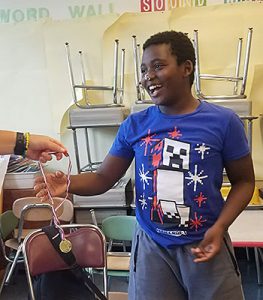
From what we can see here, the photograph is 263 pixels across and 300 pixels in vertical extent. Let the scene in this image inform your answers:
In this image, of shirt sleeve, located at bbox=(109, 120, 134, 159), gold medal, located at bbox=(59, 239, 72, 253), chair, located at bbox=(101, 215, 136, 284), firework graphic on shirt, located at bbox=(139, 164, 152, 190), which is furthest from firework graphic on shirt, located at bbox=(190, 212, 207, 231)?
chair, located at bbox=(101, 215, 136, 284)

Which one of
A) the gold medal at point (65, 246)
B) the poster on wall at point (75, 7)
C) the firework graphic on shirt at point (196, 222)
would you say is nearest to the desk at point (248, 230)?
the gold medal at point (65, 246)

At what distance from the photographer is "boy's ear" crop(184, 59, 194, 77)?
1.20 metres

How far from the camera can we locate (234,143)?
1.12 metres

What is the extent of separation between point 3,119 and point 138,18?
1.43 meters

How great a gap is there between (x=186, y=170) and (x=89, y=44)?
92.6 inches

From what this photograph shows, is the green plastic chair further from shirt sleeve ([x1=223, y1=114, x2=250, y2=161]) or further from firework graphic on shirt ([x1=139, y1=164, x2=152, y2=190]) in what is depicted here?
shirt sleeve ([x1=223, y1=114, x2=250, y2=161])

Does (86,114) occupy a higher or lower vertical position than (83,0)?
lower

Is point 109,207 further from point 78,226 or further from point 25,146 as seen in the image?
point 25,146

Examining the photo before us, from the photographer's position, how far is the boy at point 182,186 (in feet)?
3.59

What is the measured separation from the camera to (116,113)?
291 centimetres

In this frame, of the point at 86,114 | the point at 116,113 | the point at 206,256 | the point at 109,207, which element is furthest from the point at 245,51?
the point at 206,256

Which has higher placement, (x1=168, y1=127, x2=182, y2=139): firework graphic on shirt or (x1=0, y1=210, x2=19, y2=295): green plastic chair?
(x1=168, y1=127, x2=182, y2=139): firework graphic on shirt

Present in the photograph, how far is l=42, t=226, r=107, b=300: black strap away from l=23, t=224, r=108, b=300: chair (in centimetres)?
4

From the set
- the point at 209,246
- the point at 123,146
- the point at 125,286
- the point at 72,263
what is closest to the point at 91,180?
the point at 123,146
